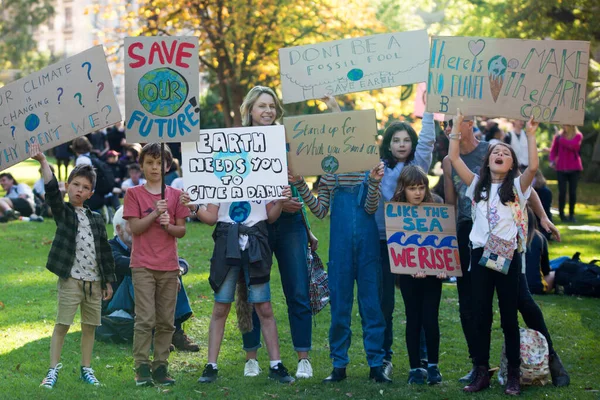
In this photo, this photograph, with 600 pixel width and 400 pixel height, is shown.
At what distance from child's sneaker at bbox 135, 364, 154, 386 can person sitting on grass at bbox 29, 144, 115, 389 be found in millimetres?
321

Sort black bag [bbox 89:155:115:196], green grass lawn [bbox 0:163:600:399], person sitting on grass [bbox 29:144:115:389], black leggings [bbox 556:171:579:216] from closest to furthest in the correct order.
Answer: green grass lawn [bbox 0:163:600:399] < person sitting on grass [bbox 29:144:115:389] < black bag [bbox 89:155:115:196] < black leggings [bbox 556:171:579:216]

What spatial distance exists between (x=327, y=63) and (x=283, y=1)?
13.4 meters

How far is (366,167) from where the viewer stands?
6922 millimetres

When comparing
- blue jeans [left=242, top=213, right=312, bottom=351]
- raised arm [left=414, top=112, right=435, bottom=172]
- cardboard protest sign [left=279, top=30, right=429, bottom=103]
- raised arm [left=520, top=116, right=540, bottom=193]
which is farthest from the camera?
cardboard protest sign [left=279, top=30, right=429, bottom=103]

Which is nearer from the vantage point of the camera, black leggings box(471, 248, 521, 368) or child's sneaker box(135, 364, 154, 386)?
black leggings box(471, 248, 521, 368)

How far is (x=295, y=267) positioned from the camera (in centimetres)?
709

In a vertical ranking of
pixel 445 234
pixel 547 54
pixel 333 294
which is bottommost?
pixel 333 294

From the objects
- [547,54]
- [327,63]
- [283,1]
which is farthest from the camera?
[283,1]

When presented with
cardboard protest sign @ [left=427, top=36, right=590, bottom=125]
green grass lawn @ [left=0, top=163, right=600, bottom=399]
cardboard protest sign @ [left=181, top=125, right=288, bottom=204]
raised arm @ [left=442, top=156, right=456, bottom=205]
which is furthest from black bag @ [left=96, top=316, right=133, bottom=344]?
cardboard protest sign @ [left=427, top=36, right=590, bottom=125]

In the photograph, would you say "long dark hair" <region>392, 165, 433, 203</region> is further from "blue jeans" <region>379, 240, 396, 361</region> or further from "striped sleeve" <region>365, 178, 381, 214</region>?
"blue jeans" <region>379, 240, 396, 361</region>

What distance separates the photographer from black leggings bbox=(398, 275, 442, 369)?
6.95 meters

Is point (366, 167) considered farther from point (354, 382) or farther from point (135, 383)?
point (135, 383)

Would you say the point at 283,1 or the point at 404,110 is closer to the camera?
the point at 283,1

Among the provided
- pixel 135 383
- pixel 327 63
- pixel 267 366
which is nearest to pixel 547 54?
pixel 327 63
